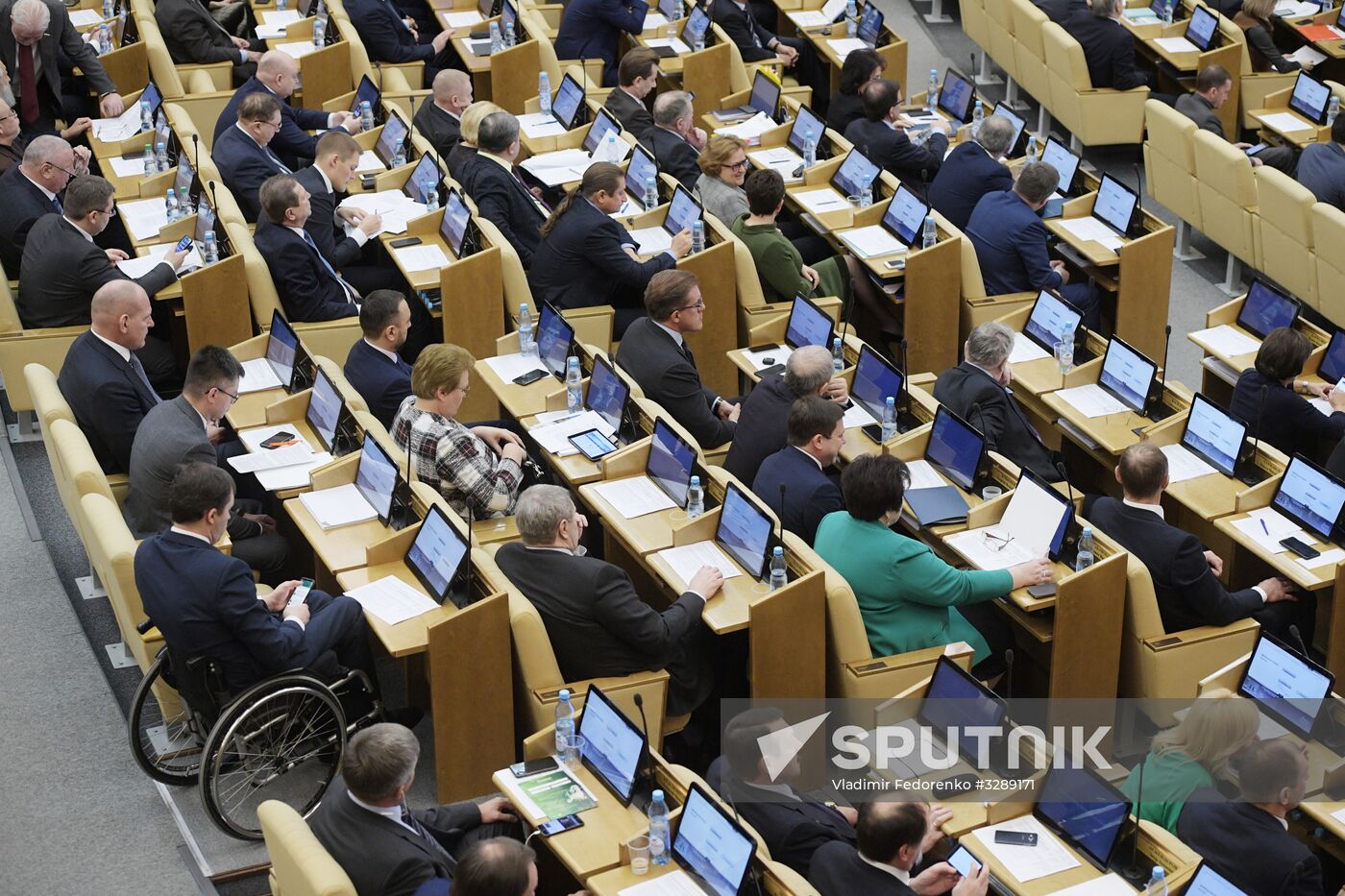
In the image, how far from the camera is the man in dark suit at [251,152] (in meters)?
9.06

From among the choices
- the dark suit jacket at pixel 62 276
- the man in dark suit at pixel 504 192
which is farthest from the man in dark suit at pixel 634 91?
the dark suit jacket at pixel 62 276

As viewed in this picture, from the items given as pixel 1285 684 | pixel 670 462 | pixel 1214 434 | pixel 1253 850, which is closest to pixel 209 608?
pixel 670 462

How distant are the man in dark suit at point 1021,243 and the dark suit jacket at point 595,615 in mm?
3503

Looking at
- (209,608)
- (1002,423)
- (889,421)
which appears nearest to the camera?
(209,608)

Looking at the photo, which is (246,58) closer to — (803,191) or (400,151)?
(400,151)

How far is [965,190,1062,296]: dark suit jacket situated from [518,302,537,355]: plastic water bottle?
2367 mm

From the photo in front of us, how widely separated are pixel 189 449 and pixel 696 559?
186 centimetres

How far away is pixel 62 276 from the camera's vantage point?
794 cm

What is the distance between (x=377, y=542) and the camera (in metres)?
6.24

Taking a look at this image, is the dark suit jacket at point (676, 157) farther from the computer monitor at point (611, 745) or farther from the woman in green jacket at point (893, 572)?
the computer monitor at point (611, 745)

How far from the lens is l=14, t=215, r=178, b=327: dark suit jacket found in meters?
7.91

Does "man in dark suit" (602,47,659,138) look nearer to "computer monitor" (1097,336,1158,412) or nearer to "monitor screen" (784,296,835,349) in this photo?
"monitor screen" (784,296,835,349)

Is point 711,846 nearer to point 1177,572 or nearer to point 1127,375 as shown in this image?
point 1177,572

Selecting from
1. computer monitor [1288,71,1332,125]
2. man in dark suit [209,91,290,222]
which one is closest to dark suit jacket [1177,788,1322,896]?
man in dark suit [209,91,290,222]
